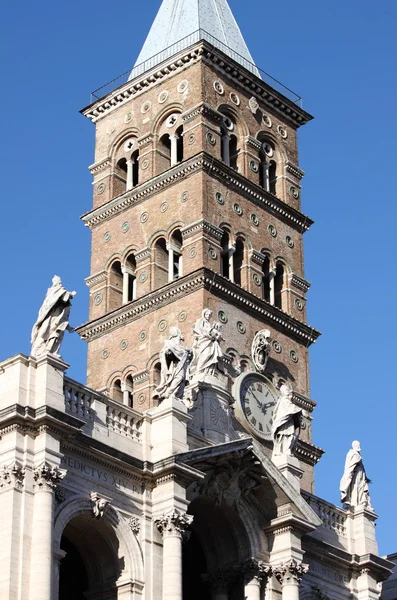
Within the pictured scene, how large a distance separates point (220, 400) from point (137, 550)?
269 inches

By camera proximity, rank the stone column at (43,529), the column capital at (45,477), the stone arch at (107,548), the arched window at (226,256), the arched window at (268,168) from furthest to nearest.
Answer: the arched window at (268,168) → the arched window at (226,256) → the stone arch at (107,548) → the column capital at (45,477) → the stone column at (43,529)

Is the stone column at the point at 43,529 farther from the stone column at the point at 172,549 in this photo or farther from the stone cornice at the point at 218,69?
the stone cornice at the point at 218,69

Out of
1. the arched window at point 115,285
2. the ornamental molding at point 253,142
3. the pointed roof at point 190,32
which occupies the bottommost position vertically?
the arched window at point 115,285

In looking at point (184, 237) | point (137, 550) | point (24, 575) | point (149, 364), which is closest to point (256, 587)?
point (137, 550)

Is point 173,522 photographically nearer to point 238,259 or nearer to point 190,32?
point 238,259

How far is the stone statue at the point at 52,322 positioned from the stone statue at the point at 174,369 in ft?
13.0

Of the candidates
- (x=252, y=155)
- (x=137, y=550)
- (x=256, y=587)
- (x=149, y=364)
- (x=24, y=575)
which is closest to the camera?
(x=24, y=575)

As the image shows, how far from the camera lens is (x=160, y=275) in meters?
55.3

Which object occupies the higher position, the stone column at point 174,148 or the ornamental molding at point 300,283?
the stone column at point 174,148

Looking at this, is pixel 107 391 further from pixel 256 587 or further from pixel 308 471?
pixel 256 587

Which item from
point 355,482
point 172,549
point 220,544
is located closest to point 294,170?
point 355,482

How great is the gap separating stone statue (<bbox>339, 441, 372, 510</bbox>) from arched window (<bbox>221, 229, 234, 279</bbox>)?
384 inches

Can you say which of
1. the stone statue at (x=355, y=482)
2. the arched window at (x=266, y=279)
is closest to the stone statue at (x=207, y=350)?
the stone statue at (x=355, y=482)

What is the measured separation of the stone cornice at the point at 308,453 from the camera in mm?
54281
